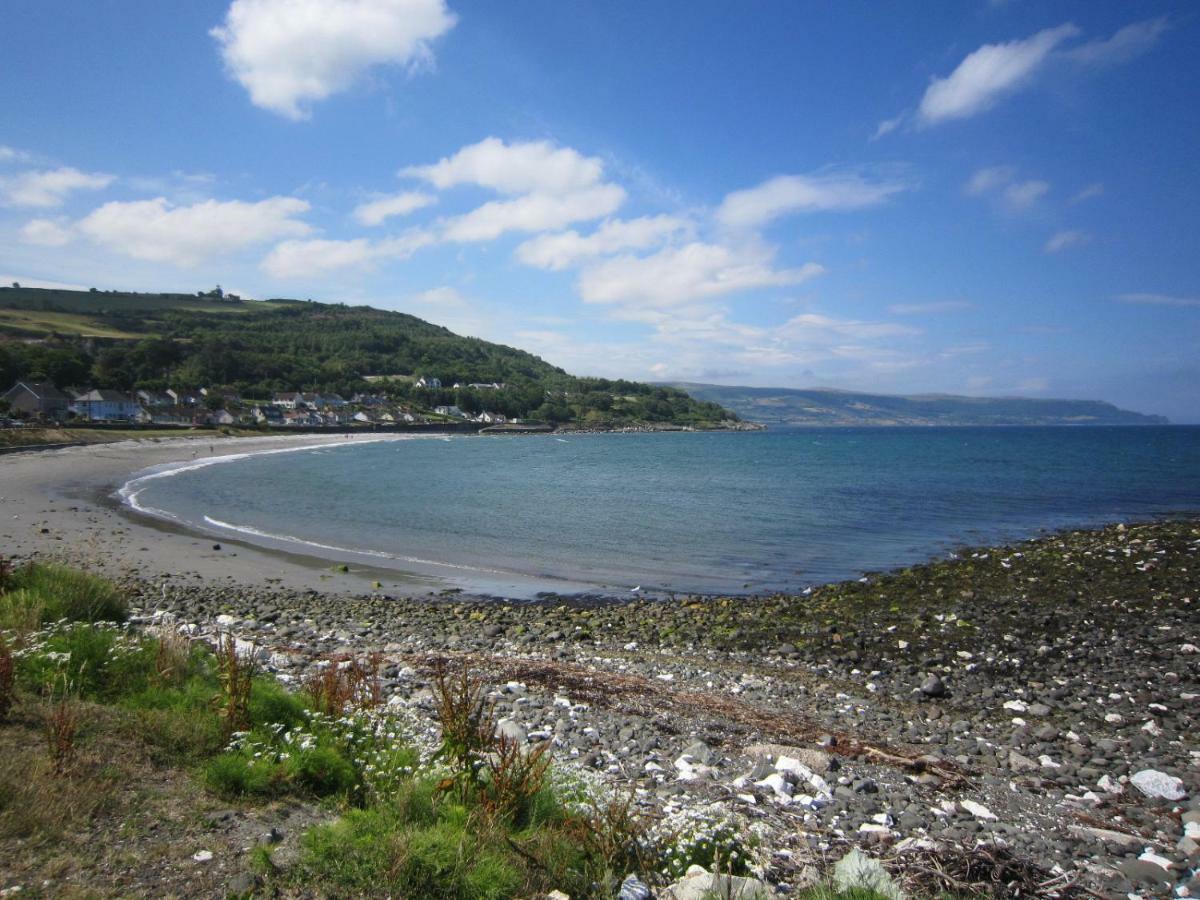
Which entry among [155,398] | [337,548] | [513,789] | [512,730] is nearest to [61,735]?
[513,789]

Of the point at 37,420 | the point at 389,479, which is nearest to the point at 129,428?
the point at 37,420

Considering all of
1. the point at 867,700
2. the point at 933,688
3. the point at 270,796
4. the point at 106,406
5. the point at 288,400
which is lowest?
the point at 106,406

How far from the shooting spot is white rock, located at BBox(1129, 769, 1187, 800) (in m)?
7.45

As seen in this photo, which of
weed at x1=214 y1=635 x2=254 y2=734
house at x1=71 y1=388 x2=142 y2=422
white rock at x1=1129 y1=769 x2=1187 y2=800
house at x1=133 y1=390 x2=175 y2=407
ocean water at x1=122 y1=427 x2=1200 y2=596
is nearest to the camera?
weed at x1=214 y1=635 x2=254 y2=734

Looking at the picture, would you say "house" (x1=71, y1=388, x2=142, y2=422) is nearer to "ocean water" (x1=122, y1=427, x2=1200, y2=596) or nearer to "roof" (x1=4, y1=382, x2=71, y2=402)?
"roof" (x1=4, y1=382, x2=71, y2=402)

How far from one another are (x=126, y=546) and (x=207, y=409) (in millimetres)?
120509

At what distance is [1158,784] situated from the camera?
7621 mm

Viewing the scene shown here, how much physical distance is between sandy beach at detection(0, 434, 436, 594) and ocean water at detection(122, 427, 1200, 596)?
160 cm

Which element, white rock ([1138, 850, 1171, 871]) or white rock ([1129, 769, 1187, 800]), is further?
white rock ([1129, 769, 1187, 800])

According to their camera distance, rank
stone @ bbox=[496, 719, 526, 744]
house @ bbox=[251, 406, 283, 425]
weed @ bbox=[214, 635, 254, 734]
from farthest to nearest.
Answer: house @ bbox=[251, 406, 283, 425]
stone @ bbox=[496, 719, 526, 744]
weed @ bbox=[214, 635, 254, 734]

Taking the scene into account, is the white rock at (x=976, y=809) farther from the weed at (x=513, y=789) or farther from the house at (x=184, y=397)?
the house at (x=184, y=397)

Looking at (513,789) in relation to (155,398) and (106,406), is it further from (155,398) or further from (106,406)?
(155,398)

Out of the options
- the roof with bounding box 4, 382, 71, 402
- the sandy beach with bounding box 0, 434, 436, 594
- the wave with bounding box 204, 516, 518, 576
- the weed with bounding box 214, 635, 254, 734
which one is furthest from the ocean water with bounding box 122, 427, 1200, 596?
the roof with bounding box 4, 382, 71, 402

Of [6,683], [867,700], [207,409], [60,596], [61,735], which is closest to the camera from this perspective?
[61,735]
